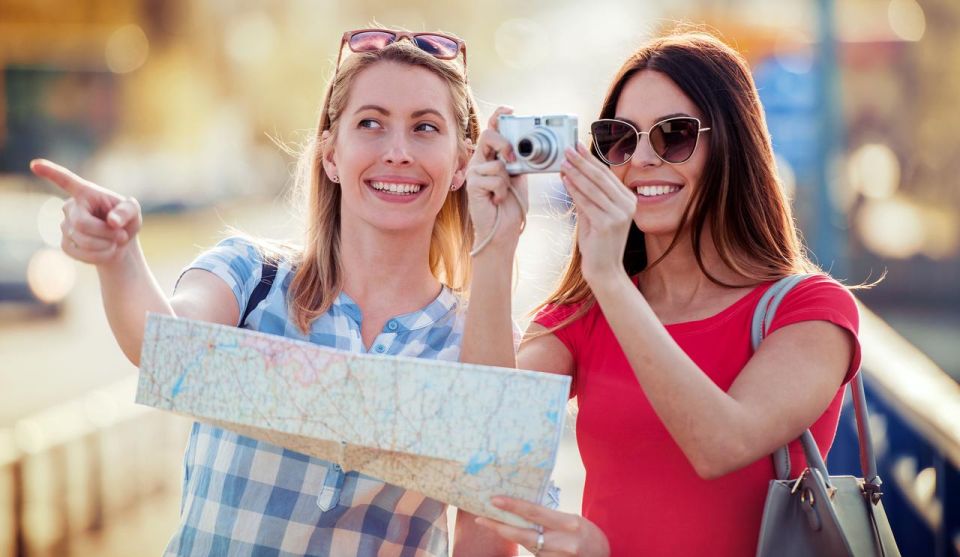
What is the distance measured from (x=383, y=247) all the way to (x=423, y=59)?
0.51m

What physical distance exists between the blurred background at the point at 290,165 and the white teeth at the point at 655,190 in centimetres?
41

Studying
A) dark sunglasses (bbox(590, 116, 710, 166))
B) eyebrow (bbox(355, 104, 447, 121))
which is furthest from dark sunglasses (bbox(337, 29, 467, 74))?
dark sunglasses (bbox(590, 116, 710, 166))

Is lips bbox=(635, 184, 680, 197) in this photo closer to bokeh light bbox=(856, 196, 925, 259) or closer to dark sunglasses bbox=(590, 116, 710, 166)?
dark sunglasses bbox=(590, 116, 710, 166)

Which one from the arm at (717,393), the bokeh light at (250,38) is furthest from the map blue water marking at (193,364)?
the bokeh light at (250,38)

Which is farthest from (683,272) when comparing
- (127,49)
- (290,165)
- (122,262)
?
(127,49)

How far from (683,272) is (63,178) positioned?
4.96ft

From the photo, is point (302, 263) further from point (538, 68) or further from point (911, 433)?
point (538, 68)

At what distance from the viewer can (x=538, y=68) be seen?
1738 inches

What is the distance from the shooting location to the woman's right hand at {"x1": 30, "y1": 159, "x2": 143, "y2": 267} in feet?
7.19

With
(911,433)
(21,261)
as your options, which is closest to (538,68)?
(21,261)

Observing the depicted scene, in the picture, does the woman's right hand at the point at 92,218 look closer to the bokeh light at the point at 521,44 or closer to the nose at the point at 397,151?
the nose at the point at 397,151

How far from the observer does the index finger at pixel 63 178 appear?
2.19 meters

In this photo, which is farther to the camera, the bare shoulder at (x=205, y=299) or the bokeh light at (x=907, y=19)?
the bokeh light at (x=907, y=19)

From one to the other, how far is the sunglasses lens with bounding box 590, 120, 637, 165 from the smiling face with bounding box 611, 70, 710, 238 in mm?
22
